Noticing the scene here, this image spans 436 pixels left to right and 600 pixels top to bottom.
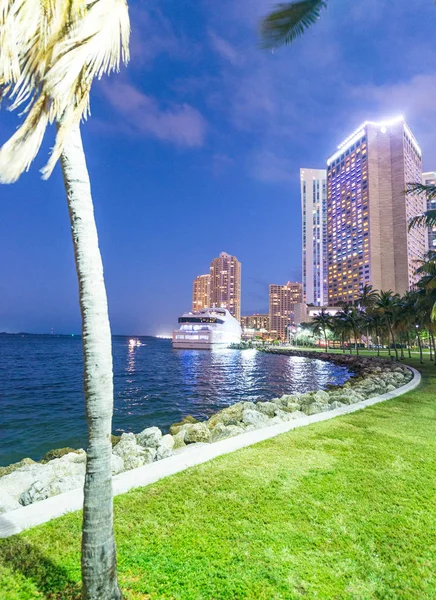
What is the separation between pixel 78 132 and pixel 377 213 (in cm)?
17061

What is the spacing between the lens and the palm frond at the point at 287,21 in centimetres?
625

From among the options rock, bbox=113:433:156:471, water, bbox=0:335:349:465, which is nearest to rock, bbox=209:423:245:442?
rock, bbox=113:433:156:471

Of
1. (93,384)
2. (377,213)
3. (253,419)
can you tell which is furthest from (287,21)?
(377,213)

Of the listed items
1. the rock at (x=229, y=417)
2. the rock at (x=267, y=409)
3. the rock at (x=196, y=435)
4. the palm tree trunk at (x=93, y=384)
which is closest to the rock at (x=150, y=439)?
the rock at (x=196, y=435)

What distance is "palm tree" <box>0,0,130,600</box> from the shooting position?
6.57ft

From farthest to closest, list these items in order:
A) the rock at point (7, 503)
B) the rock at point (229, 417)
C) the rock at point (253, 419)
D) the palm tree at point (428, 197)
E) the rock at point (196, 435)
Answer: the palm tree at point (428, 197)
the rock at point (229, 417)
the rock at point (253, 419)
the rock at point (196, 435)
the rock at point (7, 503)

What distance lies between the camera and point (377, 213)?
487ft

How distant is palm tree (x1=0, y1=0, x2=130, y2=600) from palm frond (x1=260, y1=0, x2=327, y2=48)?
5559 millimetres

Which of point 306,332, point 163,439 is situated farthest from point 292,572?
point 306,332

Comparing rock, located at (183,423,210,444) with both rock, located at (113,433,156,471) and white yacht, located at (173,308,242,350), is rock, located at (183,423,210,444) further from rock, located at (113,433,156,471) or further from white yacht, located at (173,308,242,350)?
white yacht, located at (173,308,242,350)

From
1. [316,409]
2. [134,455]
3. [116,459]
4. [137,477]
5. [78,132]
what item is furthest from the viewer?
[316,409]

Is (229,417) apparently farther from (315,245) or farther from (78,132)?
(315,245)

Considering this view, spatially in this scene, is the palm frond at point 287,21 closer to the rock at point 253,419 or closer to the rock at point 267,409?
the rock at point 253,419

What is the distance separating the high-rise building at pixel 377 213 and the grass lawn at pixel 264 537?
15231 centimetres
